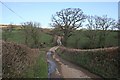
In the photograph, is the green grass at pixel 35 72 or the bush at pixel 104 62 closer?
the green grass at pixel 35 72

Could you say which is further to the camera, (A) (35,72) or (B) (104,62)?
(B) (104,62)

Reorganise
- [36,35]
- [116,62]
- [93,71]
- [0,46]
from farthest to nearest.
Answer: [36,35] → [93,71] → [116,62] → [0,46]

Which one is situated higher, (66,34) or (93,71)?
(66,34)

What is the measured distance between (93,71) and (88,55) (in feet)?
17.9

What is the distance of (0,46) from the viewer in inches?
433

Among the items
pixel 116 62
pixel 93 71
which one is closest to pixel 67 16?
pixel 93 71

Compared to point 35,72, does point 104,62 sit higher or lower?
higher

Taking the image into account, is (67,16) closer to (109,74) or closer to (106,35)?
(106,35)

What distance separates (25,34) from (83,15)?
18878 mm

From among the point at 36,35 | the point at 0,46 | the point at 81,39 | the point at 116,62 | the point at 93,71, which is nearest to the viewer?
the point at 0,46

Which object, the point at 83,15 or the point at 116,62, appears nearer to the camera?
the point at 116,62

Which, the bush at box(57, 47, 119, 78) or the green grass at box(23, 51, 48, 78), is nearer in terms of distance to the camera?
the green grass at box(23, 51, 48, 78)

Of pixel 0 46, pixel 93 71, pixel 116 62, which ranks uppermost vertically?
pixel 0 46

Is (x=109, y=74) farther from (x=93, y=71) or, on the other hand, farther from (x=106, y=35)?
(x=106, y=35)
